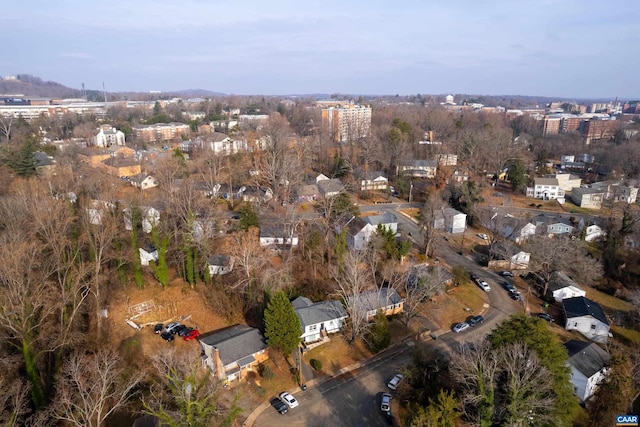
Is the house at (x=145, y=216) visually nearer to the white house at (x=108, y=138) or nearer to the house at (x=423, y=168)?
the house at (x=423, y=168)

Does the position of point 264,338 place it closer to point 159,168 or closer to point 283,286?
point 283,286

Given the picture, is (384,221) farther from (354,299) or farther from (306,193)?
(354,299)

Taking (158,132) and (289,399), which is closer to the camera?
(289,399)

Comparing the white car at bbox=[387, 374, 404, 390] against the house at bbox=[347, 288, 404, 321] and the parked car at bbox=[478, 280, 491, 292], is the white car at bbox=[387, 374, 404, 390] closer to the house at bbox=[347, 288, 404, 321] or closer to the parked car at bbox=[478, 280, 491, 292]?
the house at bbox=[347, 288, 404, 321]

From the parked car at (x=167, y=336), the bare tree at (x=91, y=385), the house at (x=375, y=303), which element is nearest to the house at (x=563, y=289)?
the house at (x=375, y=303)

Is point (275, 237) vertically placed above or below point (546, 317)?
above

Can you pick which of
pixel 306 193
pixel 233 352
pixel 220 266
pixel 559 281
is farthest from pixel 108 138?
pixel 559 281
